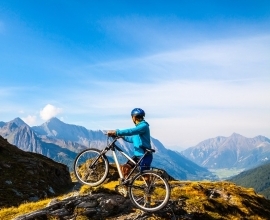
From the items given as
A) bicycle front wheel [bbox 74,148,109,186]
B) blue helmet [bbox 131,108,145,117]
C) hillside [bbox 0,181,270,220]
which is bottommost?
hillside [bbox 0,181,270,220]

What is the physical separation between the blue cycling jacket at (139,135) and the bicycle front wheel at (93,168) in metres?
1.72

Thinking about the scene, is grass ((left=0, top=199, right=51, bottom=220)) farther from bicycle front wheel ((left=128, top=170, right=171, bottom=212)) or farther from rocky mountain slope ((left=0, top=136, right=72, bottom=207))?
rocky mountain slope ((left=0, top=136, right=72, bottom=207))

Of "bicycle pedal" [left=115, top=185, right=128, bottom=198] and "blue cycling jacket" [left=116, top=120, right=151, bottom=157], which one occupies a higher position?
"blue cycling jacket" [left=116, top=120, right=151, bottom=157]

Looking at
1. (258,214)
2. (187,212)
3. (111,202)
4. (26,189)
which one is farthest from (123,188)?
(26,189)

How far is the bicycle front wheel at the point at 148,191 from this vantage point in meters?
15.3

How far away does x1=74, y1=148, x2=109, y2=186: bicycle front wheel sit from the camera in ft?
54.4

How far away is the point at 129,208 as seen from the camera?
16.5 meters

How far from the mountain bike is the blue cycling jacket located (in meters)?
0.34

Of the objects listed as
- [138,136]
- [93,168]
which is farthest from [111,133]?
[93,168]

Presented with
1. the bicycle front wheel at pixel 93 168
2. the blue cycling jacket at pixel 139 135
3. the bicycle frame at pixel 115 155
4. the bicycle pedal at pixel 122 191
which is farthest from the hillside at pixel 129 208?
the blue cycling jacket at pixel 139 135

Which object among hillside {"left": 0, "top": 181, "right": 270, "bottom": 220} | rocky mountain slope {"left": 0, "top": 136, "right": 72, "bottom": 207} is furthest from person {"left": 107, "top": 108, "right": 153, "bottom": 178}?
rocky mountain slope {"left": 0, "top": 136, "right": 72, "bottom": 207}

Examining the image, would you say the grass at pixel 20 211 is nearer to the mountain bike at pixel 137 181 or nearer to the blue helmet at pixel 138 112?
the mountain bike at pixel 137 181

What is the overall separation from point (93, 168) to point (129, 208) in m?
2.86

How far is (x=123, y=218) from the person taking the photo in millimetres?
15508
